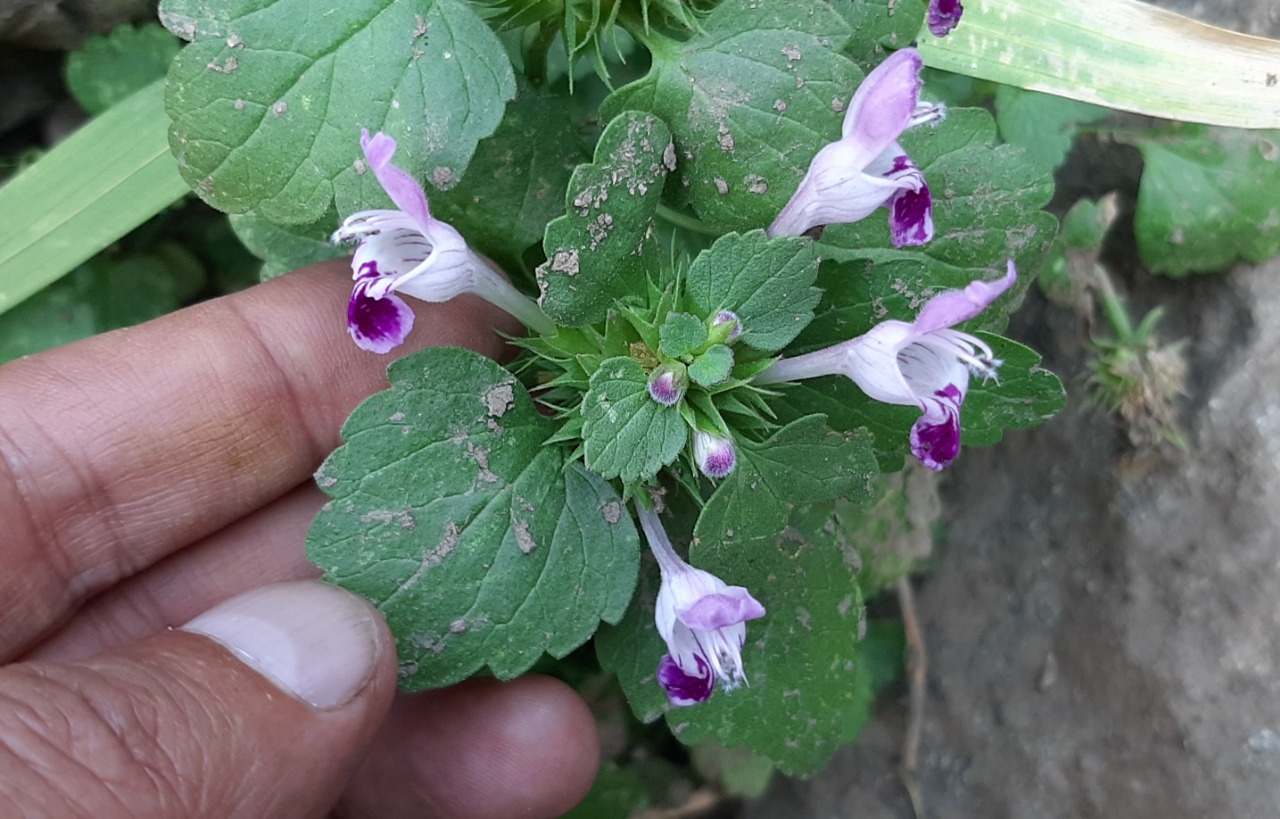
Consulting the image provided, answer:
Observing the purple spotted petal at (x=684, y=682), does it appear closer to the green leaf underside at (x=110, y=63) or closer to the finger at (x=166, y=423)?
the finger at (x=166, y=423)

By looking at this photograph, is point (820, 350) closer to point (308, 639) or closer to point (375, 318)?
point (375, 318)

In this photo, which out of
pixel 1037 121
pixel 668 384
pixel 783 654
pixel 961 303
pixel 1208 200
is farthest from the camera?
pixel 1208 200

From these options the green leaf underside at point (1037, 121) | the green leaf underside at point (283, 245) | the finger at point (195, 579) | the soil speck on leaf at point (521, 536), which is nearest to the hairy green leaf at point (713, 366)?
the soil speck on leaf at point (521, 536)

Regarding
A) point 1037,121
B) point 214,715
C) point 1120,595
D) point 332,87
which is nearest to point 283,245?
point 332,87

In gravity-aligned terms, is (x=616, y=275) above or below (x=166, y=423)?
above

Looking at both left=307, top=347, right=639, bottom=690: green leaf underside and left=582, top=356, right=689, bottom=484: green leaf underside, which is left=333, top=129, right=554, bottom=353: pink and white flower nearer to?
left=307, top=347, right=639, bottom=690: green leaf underside

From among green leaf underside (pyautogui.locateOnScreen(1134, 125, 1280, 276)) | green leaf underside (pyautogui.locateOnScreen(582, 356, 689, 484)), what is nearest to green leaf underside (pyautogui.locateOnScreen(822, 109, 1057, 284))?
green leaf underside (pyautogui.locateOnScreen(582, 356, 689, 484))
